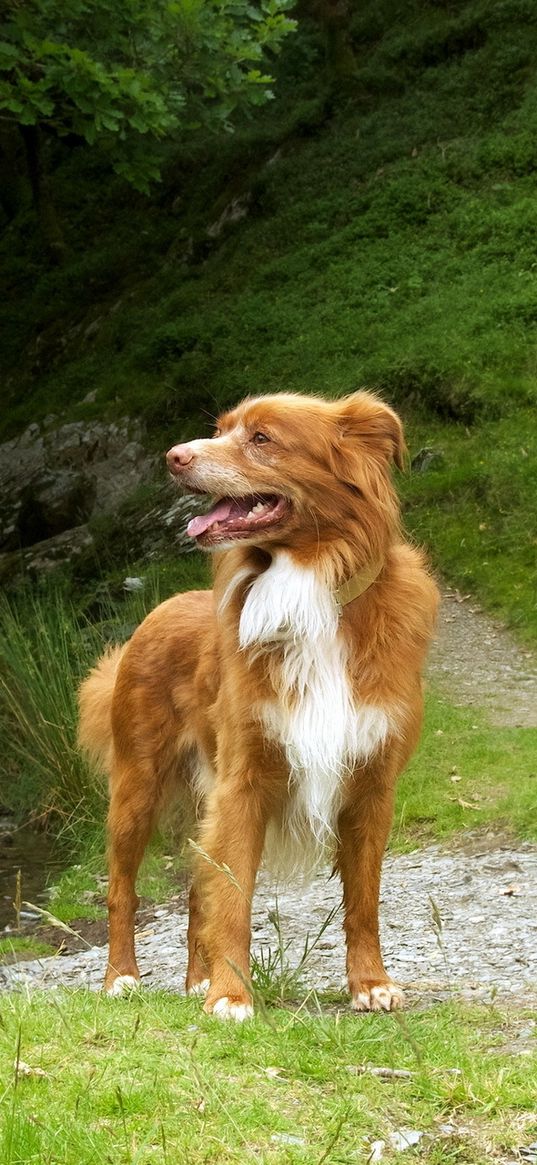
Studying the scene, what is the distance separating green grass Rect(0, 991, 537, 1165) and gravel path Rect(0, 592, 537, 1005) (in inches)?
26.1

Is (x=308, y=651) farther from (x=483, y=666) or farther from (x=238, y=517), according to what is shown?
(x=483, y=666)

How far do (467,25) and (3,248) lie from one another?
10900 millimetres

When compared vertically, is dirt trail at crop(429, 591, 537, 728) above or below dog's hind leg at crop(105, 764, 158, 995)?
below

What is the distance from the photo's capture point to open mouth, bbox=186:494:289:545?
5027 millimetres

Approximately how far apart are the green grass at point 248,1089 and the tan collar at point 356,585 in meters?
1.50

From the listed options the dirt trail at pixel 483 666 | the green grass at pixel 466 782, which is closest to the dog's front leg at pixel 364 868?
the green grass at pixel 466 782

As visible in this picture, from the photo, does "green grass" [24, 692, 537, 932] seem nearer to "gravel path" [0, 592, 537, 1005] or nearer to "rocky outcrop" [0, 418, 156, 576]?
"gravel path" [0, 592, 537, 1005]

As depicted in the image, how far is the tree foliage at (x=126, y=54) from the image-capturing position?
1151cm

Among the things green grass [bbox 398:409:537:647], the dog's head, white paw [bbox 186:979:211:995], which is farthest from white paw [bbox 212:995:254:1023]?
green grass [bbox 398:409:537:647]

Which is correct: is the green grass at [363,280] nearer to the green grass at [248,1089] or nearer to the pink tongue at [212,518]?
the pink tongue at [212,518]

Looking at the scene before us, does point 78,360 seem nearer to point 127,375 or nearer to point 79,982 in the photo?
point 127,375

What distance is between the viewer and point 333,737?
16.0 ft

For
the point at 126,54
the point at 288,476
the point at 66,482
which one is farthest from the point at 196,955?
the point at 66,482

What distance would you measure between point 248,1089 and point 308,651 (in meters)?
1.81
